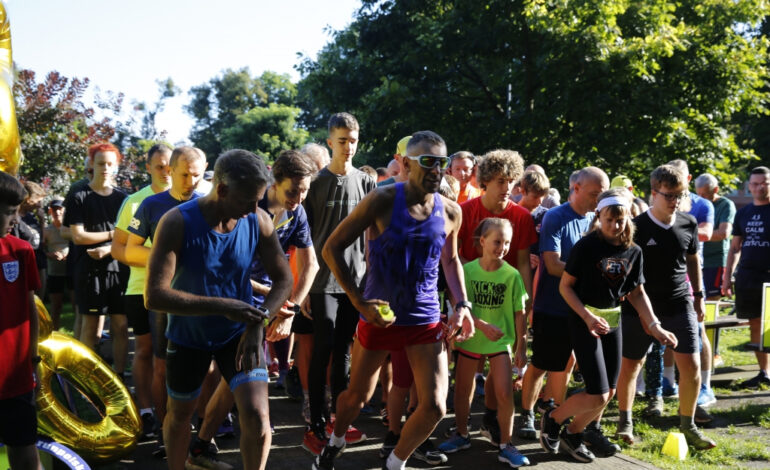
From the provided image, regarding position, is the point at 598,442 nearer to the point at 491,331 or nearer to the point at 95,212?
the point at 491,331

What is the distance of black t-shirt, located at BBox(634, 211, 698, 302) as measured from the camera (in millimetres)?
5934

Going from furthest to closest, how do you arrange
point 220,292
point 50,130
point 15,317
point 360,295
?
point 50,130, point 360,295, point 220,292, point 15,317

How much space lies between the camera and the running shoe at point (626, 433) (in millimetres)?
5869

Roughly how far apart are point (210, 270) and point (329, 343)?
1.86 m

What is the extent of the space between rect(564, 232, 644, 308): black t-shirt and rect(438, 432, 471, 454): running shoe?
1414 millimetres

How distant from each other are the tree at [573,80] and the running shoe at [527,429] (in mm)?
11482

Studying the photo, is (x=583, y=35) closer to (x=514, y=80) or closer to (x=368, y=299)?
(x=514, y=80)

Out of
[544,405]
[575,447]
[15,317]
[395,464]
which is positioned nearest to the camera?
[15,317]

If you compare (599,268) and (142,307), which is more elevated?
(599,268)

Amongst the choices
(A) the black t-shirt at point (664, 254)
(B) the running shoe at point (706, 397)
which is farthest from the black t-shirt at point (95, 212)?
(B) the running shoe at point (706, 397)

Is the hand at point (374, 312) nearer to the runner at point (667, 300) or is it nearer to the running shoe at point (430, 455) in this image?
the running shoe at point (430, 455)

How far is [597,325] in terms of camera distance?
508cm

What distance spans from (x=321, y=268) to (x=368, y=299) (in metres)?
1.03

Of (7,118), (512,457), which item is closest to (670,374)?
(512,457)
